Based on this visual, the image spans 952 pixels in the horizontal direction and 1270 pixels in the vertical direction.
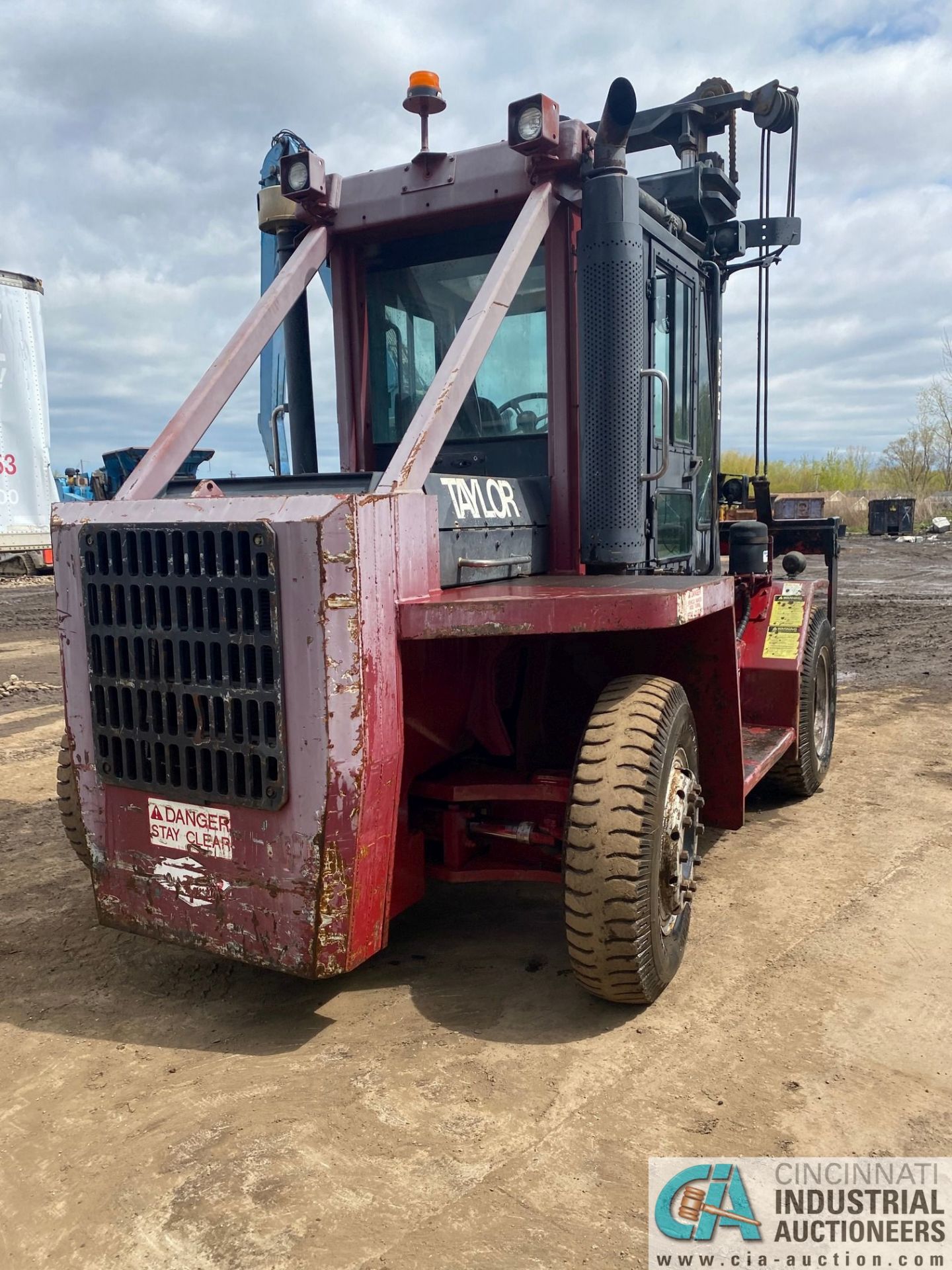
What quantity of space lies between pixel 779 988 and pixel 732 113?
14.1 feet

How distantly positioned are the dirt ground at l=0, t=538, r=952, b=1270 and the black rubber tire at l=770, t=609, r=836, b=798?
0.90 meters

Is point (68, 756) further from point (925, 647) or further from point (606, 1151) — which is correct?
point (925, 647)

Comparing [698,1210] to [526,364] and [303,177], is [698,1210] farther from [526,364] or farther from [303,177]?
[303,177]

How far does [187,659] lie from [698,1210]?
2.00 meters

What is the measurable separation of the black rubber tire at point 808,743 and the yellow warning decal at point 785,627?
0.28 ft

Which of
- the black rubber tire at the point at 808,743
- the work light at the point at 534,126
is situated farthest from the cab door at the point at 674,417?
the black rubber tire at the point at 808,743

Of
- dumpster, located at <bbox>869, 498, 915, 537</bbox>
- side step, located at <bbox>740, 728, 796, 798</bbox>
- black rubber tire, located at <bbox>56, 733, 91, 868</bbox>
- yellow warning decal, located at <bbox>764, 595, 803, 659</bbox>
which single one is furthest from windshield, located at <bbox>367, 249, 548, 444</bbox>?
dumpster, located at <bbox>869, 498, 915, 537</bbox>

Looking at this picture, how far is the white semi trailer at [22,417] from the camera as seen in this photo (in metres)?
15.6

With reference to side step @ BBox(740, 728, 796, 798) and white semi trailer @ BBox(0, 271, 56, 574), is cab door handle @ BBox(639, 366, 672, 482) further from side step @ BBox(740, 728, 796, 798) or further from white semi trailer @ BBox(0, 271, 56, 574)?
white semi trailer @ BBox(0, 271, 56, 574)

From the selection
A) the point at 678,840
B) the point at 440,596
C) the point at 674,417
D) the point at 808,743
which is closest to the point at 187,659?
the point at 440,596

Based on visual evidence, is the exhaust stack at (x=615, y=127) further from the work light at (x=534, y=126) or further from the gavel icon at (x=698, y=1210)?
the gavel icon at (x=698, y=1210)

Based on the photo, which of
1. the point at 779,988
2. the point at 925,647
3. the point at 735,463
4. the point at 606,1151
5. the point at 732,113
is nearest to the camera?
the point at 606,1151

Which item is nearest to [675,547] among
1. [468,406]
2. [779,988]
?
[468,406]

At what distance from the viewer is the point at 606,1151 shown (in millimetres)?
2480
